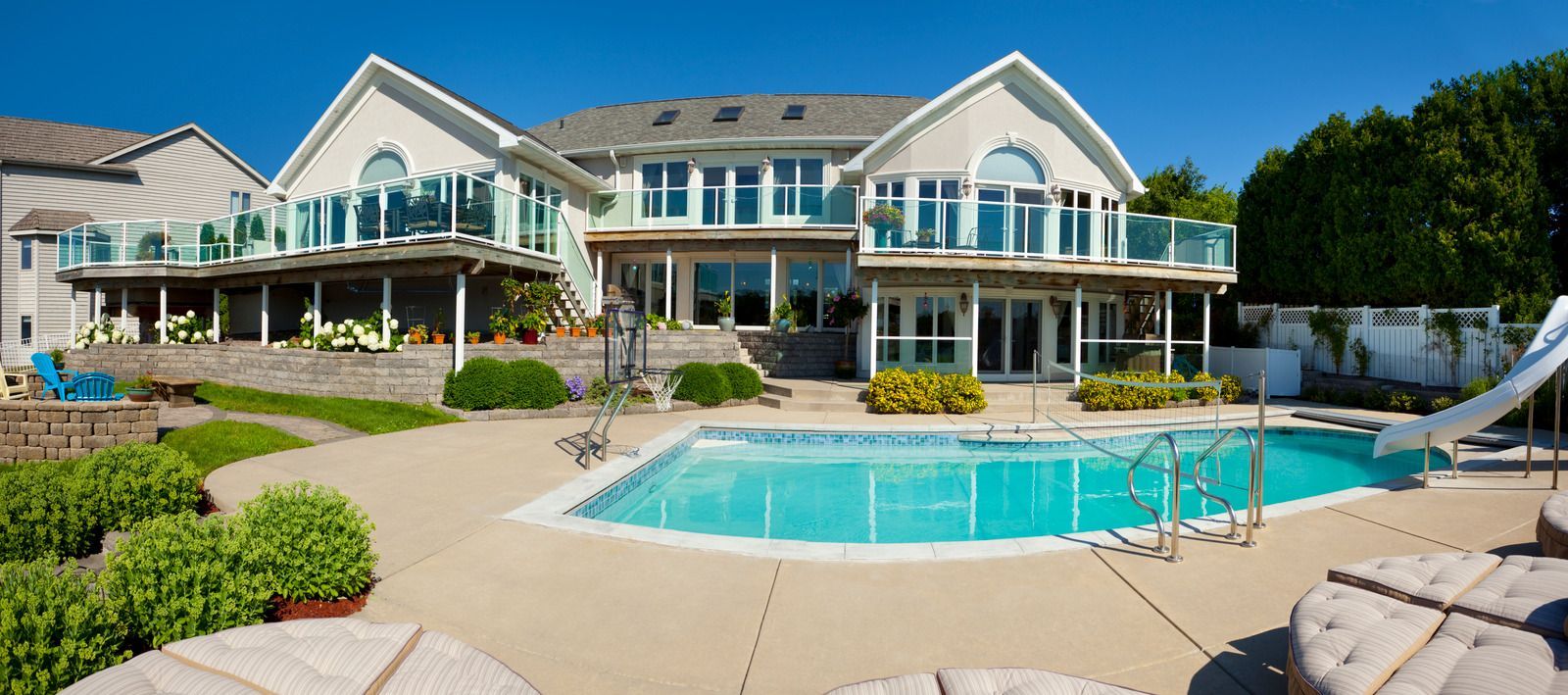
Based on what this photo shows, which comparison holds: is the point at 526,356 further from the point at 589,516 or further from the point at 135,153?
the point at 135,153

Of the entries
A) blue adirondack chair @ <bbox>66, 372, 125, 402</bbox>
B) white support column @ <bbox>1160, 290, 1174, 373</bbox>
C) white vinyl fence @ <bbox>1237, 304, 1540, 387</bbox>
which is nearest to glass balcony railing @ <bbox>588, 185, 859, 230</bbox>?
white support column @ <bbox>1160, 290, 1174, 373</bbox>

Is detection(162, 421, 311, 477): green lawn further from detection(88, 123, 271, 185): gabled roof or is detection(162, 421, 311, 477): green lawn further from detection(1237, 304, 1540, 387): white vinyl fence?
detection(88, 123, 271, 185): gabled roof

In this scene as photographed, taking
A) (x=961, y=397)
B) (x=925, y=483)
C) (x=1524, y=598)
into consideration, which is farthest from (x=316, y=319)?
(x=1524, y=598)

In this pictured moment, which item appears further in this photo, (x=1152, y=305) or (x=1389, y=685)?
(x=1152, y=305)

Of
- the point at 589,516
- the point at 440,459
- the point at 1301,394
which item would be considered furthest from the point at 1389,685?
the point at 1301,394

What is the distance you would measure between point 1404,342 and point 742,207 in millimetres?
16739

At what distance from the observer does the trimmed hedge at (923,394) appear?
45.8ft

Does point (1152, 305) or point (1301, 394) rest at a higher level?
point (1152, 305)

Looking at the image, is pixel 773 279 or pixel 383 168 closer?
pixel 383 168

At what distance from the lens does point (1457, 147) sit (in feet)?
52.9

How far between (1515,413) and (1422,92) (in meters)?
9.29

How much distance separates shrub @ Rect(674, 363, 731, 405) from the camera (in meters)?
14.6

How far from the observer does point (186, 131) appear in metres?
27.6

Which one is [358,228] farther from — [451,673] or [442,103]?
[451,673]
